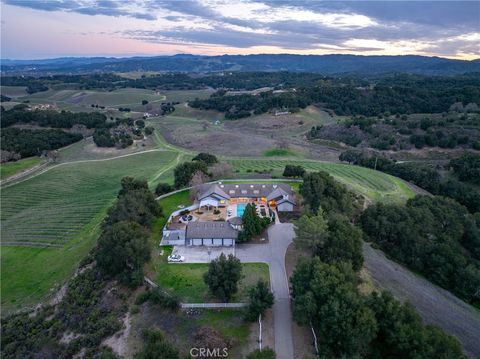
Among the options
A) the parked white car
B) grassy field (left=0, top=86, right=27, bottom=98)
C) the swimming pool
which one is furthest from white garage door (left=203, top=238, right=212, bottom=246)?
grassy field (left=0, top=86, right=27, bottom=98)

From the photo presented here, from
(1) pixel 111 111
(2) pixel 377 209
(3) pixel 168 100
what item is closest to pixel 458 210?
(2) pixel 377 209

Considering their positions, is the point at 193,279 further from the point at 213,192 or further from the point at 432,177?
the point at 432,177

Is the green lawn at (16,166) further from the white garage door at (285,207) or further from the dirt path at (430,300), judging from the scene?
the dirt path at (430,300)

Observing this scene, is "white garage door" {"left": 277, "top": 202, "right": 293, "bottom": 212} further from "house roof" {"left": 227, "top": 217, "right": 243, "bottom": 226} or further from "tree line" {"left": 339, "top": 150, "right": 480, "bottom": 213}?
"tree line" {"left": 339, "top": 150, "right": 480, "bottom": 213}

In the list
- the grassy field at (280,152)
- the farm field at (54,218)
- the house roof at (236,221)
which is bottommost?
the farm field at (54,218)

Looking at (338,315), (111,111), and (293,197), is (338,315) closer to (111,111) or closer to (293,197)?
(293,197)

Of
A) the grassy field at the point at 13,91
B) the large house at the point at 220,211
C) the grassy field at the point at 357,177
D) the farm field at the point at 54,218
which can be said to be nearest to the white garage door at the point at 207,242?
the large house at the point at 220,211
